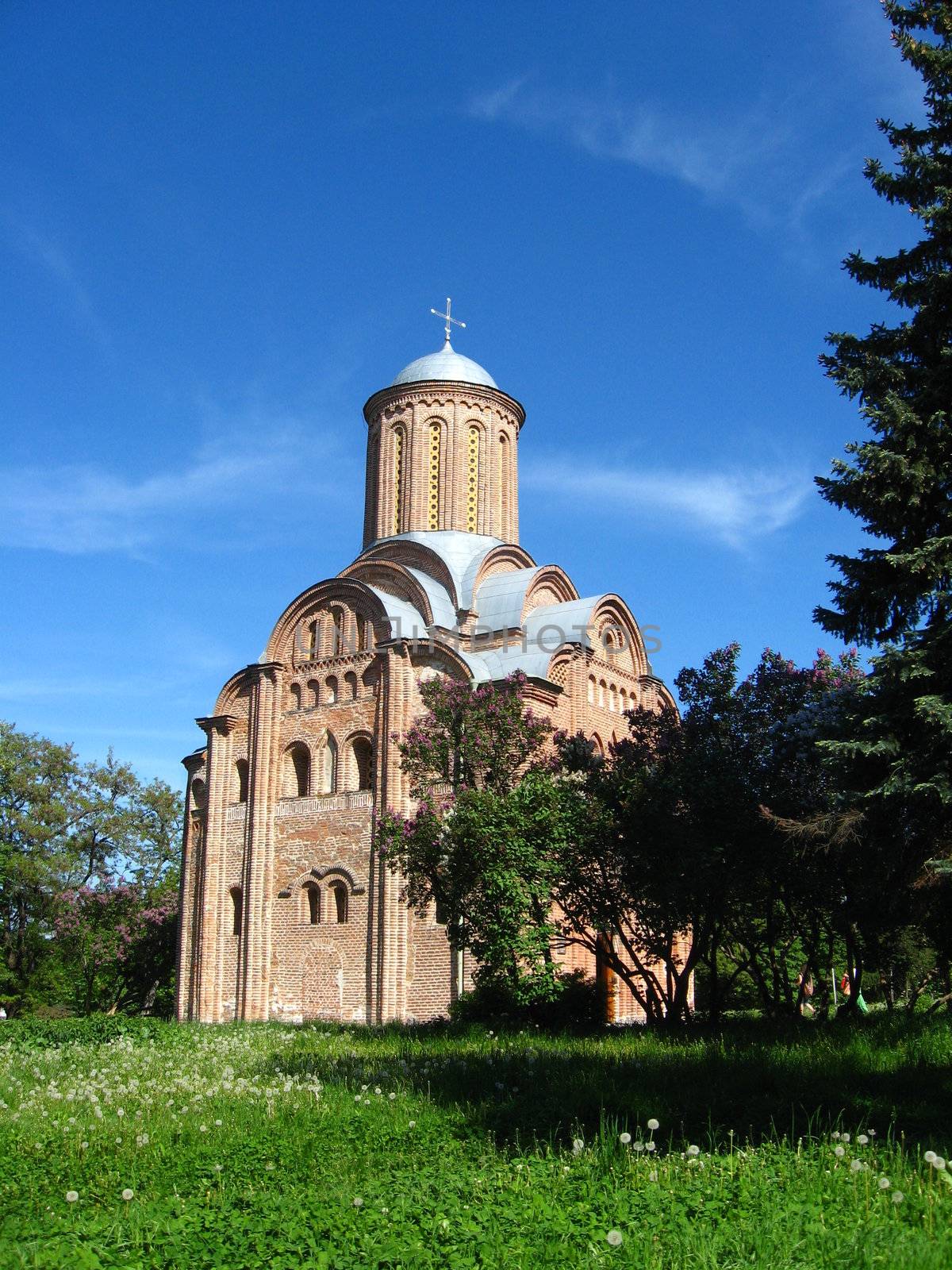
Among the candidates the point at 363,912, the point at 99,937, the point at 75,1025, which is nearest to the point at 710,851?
the point at 363,912

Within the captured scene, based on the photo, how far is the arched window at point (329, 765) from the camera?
2275 centimetres

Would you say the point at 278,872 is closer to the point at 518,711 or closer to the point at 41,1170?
the point at 518,711

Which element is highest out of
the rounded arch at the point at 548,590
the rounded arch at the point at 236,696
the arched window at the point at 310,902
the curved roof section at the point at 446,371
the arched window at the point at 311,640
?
the curved roof section at the point at 446,371

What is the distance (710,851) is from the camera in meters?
14.5

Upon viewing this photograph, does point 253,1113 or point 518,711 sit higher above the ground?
point 518,711

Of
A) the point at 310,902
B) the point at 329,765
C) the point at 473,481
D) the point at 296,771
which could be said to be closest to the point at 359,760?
the point at 329,765

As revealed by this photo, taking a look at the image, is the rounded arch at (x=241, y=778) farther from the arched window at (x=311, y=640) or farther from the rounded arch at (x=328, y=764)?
the arched window at (x=311, y=640)

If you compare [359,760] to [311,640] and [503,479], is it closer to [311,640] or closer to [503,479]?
[311,640]

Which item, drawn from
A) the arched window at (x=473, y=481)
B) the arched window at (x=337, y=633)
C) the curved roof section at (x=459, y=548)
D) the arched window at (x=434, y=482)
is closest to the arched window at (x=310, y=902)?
the arched window at (x=337, y=633)

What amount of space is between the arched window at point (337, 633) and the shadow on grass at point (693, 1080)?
35.9ft

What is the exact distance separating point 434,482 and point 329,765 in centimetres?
716

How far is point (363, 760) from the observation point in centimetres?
2272

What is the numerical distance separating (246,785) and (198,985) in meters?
4.05

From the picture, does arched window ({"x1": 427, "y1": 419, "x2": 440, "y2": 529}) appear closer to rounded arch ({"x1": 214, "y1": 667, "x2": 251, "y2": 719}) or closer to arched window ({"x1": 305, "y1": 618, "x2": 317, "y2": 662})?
arched window ({"x1": 305, "y1": 618, "x2": 317, "y2": 662})
